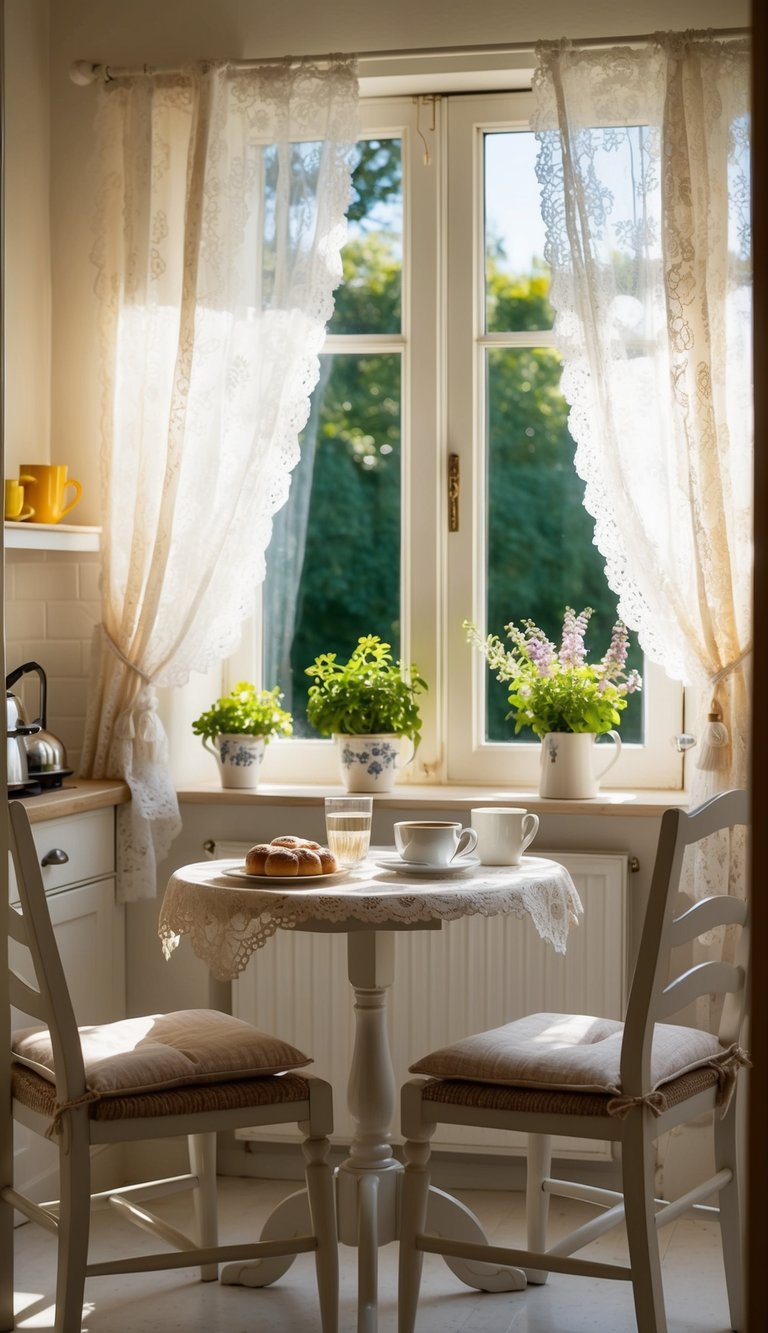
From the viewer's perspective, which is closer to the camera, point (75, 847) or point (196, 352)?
point (75, 847)

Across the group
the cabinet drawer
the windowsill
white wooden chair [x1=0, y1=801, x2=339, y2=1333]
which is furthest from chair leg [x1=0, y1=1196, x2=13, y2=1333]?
the windowsill

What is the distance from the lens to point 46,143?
11.5 ft

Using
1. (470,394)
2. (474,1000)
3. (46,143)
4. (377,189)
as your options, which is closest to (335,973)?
(474,1000)

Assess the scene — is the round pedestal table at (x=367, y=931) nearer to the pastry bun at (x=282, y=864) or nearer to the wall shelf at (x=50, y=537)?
the pastry bun at (x=282, y=864)

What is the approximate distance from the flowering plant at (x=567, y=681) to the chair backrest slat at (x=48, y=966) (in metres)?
1.34

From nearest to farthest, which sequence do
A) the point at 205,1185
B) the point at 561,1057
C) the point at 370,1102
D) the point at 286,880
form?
the point at 561,1057 < the point at 286,880 < the point at 370,1102 < the point at 205,1185

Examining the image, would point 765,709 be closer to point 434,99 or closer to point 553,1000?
point 553,1000

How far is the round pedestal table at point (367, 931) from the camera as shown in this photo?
7.41 ft

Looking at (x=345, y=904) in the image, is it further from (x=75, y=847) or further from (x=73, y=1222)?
(x=75, y=847)

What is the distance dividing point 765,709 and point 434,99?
3012mm

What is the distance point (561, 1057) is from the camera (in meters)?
2.29

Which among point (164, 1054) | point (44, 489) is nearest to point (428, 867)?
point (164, 1054)

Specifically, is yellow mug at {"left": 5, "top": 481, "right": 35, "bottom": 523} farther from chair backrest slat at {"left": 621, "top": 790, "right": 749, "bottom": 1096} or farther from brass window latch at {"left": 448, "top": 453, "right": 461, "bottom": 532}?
chair backrest slat at {"left": 621, "top": 790, "right": 749, "bottom": 1096}

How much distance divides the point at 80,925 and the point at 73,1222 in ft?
3.47
